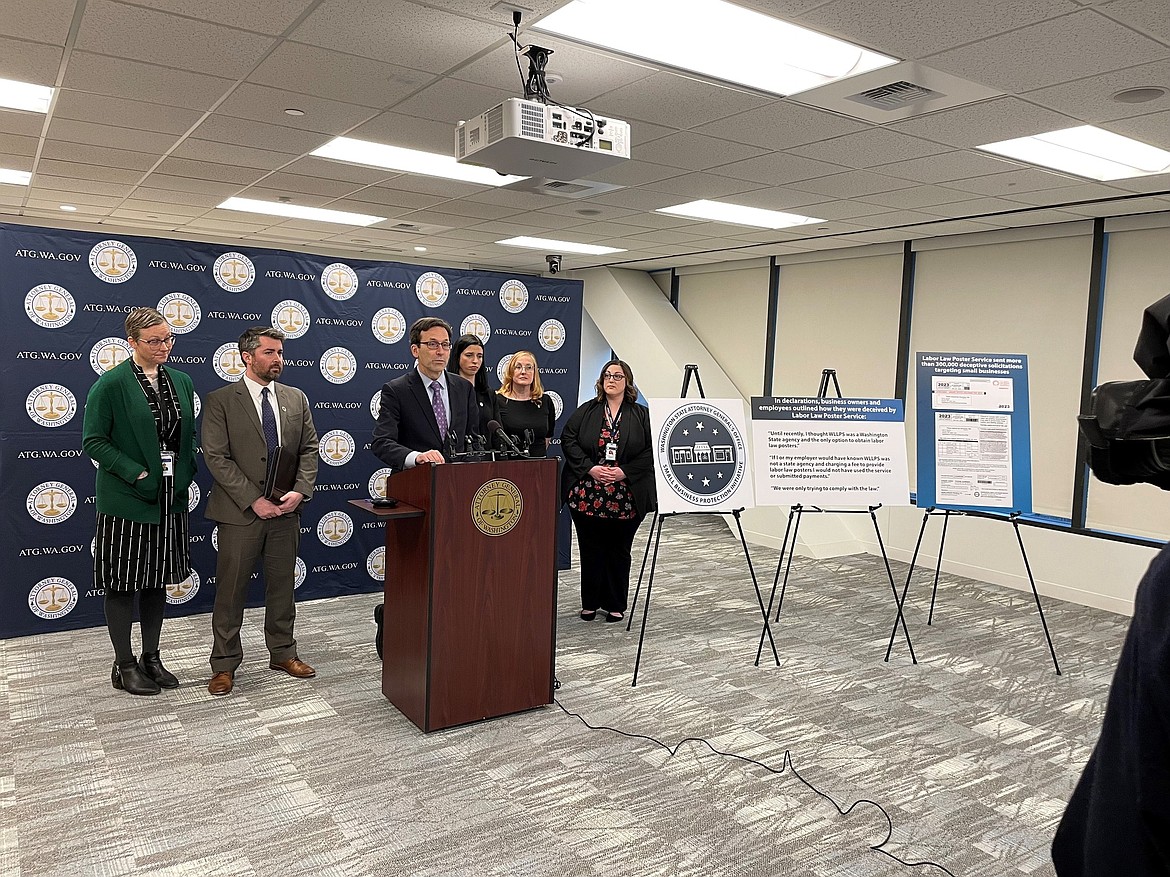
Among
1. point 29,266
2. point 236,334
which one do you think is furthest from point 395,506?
point 29,266

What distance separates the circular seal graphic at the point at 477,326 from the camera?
244 inches

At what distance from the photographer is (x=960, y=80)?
3.51 meters

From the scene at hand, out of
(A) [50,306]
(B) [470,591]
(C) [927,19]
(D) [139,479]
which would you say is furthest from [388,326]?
(C) [927,19]

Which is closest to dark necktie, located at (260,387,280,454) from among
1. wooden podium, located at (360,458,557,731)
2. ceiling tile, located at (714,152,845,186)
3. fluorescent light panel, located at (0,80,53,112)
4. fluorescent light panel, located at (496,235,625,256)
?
wooden podium, located at (360,458,557,731)

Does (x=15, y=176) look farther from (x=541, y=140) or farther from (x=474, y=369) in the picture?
(x=541, y=140)

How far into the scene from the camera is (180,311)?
5.18m

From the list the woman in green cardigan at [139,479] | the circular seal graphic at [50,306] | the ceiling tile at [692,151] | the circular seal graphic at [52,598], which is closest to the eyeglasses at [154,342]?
the woman in green cardigan at [139,479]

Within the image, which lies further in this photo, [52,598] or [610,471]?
[610,471]

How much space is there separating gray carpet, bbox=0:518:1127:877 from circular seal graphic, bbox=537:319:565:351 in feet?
8.02

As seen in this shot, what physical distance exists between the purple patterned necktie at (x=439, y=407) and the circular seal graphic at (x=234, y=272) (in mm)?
1920

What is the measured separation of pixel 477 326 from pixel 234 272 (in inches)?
67.1

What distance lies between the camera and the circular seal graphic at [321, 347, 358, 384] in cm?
573

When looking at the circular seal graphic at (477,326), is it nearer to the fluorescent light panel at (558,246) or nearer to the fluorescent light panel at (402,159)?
the fluorescent light panel at (402,159)

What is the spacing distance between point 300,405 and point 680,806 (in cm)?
262
